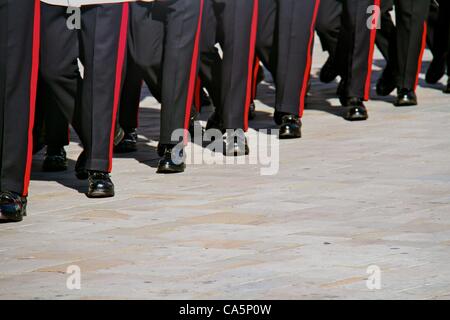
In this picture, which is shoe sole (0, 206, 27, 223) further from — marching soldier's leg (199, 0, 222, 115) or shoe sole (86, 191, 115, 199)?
marching soldier's leg (199, 0, 222, 115)

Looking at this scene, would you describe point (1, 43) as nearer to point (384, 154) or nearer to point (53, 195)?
point (53, 195)

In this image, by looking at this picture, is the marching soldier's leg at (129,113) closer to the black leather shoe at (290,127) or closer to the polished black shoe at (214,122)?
the polished black shoe at (214,122)

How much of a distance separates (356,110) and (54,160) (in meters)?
2.75

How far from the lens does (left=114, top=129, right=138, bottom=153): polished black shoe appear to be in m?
9.48

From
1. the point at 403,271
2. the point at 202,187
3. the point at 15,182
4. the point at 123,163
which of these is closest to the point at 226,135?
the point at 123,163

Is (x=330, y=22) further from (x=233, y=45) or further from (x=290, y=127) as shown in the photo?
(x=233, y=45)

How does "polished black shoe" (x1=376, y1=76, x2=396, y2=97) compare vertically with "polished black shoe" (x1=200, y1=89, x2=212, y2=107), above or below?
above

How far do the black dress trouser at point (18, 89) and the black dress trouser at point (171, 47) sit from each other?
137cm

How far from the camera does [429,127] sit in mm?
9938

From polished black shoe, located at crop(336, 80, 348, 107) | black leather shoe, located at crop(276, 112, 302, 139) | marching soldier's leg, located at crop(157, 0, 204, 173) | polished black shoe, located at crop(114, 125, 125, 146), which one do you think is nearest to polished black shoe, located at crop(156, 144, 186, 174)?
marching soldier's leg, located at crop(157, 0, 204, 173)

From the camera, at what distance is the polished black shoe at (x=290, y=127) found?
32.0 ft

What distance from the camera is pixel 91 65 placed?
7.69 metres

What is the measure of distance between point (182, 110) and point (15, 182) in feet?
5.37

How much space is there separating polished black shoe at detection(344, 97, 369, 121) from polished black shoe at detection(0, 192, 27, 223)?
3.95 metres
